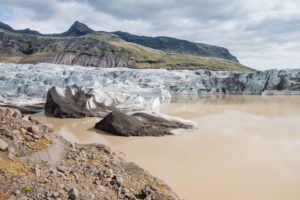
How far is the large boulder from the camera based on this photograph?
19672 mm

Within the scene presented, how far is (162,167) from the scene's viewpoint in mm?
13172

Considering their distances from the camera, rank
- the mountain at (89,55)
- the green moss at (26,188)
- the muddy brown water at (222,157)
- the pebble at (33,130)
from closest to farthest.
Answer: the green moss at (26,188) < the pebble at (33,130) < the muddy brown water at (222,157) < the mountain at (89,55)

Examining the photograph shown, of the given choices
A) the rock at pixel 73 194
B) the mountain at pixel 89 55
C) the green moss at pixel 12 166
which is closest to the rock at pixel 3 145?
the green moss at pixel 12 166

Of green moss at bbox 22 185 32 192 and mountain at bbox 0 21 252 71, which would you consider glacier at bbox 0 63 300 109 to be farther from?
mountain at bbox 0 21 252 71

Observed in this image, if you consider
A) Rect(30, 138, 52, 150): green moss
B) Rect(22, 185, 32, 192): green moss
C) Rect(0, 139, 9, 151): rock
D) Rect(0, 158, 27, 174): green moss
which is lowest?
Rect(22, 185, 32, 192): green moss

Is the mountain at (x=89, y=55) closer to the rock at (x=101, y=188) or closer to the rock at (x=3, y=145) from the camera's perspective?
the rock at (x=3, y=145)

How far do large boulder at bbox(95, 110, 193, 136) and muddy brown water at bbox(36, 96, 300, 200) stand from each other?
619 millimetres

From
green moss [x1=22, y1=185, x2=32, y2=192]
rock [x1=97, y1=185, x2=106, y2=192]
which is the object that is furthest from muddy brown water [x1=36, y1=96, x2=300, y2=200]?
green moss [x1=22, y1=185, x2=32, y2=192]

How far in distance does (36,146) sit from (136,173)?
246cm

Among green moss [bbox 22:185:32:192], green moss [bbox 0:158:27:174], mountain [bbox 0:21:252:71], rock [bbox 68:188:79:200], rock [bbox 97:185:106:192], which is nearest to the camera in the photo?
green moss [bbox 22:185:32:192]

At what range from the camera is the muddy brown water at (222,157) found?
10.8 meters

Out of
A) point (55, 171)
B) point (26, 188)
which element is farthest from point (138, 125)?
point (26, 188)

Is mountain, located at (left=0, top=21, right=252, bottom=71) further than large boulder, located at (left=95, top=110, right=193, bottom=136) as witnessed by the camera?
Yes

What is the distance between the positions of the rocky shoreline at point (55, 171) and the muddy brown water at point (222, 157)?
252 cm
